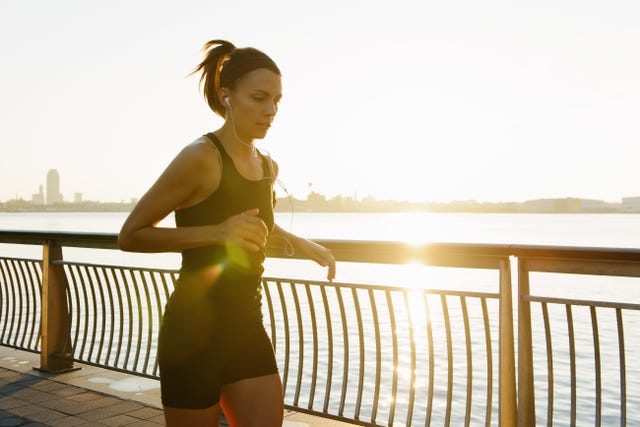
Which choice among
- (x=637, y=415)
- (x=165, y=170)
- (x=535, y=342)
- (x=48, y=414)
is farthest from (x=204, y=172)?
(x=535, y=342)

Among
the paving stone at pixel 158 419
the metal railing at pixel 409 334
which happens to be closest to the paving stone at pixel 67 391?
the metal railing at pixel 409 334

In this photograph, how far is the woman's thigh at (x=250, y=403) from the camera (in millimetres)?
2178

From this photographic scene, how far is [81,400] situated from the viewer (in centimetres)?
515

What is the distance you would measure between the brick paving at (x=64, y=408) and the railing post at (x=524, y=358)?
2.52m

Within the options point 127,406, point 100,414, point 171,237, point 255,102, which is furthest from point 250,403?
point 127,406

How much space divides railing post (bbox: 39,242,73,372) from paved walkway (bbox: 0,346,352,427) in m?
0.13

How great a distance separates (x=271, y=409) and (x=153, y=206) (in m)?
0.80

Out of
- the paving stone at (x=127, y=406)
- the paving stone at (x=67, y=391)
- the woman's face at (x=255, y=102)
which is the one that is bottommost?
the paving stone at (x=127, y=406)

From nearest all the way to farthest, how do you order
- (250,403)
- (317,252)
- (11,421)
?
(250,403)
(317,252)
(11,421)

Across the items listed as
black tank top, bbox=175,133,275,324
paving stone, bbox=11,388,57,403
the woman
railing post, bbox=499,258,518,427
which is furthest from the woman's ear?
paving stone, bbox=11,388,57,403

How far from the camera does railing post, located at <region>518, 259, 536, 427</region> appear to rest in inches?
133

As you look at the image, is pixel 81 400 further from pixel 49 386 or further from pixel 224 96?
pixel 224 96

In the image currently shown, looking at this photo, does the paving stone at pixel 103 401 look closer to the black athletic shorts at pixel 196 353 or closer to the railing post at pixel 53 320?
the railing post at pixel 53 320

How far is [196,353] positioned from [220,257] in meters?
0.32
